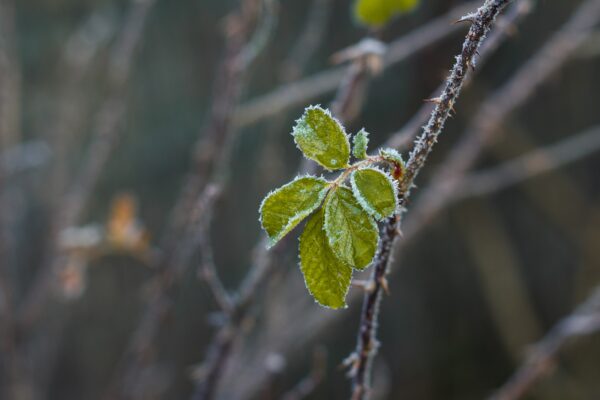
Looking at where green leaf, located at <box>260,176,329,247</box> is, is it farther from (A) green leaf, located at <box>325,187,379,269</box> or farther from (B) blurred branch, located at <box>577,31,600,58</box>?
(B) blurred branch, located at <box>577,31,600,58</box>

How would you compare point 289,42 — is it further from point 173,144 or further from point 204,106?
point 173,144

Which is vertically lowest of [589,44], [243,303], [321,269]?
[321,269]

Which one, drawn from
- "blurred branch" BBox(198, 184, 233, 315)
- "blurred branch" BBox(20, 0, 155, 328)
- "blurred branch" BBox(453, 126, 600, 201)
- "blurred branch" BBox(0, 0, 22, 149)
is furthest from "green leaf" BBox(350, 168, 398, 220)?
"blurred branch" BBox(453, 126, 600, 201)

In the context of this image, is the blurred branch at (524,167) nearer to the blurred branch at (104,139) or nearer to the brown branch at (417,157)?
the blurred branch at (104,139)

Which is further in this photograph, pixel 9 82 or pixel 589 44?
pixel 589 44

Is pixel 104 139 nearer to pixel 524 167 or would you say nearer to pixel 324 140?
pixel 324 140

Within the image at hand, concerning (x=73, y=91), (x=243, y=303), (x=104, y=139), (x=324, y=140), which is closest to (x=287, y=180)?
(x=73, y=91)

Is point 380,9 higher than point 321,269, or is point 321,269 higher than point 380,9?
point 380,9

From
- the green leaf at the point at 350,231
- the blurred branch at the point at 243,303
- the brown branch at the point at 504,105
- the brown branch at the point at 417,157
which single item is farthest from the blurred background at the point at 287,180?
the green leaf at the point at 350,231
